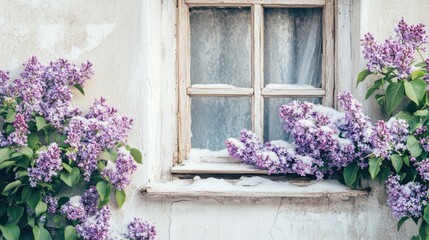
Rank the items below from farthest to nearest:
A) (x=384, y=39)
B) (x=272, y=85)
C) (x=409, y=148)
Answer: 1. (x=272, y=85)
2. (x=384, y=39)
3. (x=409, y=148)

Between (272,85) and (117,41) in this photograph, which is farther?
(272,85)

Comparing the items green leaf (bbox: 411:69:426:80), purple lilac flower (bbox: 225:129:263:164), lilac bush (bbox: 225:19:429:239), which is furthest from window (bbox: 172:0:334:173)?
green leaf (bbox: 411:69:426:80)

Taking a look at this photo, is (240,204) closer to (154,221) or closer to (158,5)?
(154,221)

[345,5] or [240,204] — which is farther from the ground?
[345,5]

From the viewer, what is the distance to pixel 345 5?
385 cm

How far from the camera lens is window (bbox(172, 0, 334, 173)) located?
155 inches

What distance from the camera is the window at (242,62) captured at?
3939 mm

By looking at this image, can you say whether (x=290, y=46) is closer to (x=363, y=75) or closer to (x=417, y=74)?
(x=363, y=75)

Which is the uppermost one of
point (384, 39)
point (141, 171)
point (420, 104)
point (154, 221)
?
point (384, 39)

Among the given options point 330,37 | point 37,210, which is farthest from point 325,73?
point 37,210

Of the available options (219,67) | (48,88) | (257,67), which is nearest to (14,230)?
(48,88)

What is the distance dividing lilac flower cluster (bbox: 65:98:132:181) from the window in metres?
0.44

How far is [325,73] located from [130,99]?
3.08ft

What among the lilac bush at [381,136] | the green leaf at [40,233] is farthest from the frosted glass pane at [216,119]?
the green leaf at [40,233]
